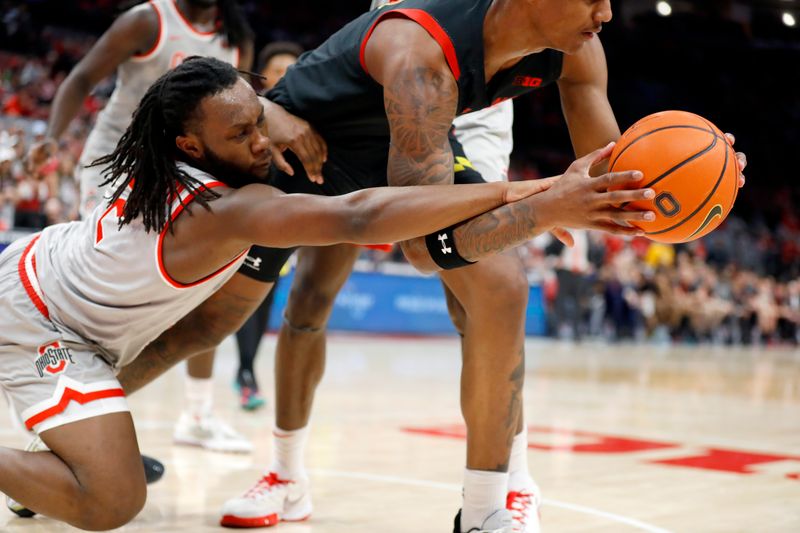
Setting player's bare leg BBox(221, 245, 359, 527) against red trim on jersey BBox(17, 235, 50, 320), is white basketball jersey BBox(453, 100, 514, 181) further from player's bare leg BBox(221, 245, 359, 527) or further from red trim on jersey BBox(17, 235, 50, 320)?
red trim on jersey BBox(17, 235, 50, 320)

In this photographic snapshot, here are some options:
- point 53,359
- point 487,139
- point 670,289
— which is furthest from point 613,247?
point 53,359

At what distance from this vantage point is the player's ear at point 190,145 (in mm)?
2654

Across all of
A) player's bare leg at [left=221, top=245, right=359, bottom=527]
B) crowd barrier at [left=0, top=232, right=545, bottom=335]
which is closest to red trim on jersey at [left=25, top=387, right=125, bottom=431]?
player's bare leg at [left=221, top=245, right=359, bottom=527]

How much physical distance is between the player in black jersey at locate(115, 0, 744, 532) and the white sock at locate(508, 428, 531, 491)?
11.1 inches

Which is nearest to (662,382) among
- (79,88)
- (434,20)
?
(79,88)

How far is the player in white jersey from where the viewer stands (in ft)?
7.91

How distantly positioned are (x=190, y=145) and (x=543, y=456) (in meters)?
2.50

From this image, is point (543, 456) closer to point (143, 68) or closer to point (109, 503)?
point (109, 503)

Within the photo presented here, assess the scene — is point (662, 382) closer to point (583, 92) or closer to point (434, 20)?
point (583, 92)

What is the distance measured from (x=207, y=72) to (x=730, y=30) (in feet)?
58.7

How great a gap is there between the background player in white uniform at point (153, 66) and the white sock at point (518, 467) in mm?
1593

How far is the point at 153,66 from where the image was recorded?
4289 millimetres

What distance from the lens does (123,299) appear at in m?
2.67

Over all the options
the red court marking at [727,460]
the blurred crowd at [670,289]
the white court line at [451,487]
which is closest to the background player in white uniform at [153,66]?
the white court line at [451,487]
